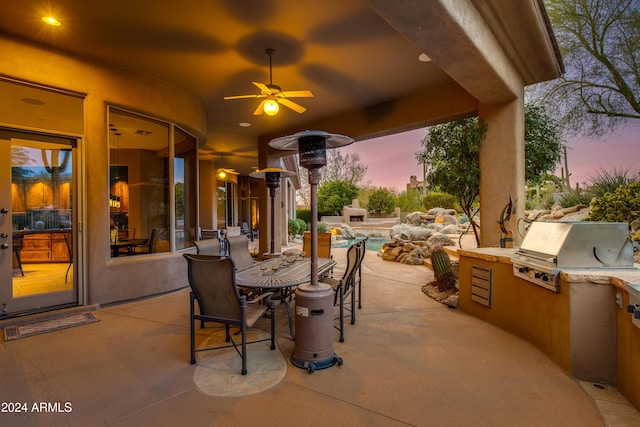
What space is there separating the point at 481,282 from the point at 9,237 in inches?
214

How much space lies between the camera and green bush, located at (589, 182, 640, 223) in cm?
393

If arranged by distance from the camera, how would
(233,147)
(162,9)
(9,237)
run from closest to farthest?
(162,9) → (9,237) → (233,147)

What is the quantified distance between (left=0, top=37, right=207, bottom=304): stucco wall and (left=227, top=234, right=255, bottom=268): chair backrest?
1388 mm

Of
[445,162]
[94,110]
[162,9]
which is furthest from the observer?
[445,162]

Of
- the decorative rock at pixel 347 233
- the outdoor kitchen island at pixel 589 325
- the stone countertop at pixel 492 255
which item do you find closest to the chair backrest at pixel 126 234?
the stone countertop at pixel 492 255

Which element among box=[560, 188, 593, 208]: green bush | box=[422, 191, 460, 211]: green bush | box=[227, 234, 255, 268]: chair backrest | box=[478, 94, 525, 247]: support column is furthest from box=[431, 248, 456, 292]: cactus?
box=[422, 191, 460, 211]: green bush

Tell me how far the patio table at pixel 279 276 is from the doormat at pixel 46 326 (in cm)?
197

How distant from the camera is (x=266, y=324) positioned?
3521mm

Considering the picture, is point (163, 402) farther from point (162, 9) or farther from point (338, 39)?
point (338, 39)

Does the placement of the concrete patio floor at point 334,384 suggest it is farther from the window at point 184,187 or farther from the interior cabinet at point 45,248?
the window at point 184,187

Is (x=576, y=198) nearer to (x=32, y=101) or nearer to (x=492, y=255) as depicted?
(x=492, y=255)


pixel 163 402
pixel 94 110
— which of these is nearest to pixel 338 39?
pixel 94 110

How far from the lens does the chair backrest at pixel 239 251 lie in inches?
153

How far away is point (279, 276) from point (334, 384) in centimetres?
115
